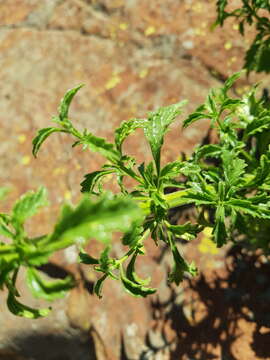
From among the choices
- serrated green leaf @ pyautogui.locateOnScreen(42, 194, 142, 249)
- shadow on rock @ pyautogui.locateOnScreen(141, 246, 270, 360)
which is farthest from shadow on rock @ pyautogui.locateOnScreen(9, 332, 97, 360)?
serrated green leaf @ pyautogui.locateOnScreen(42, 194, 142, 249)

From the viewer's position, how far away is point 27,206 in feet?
3.63

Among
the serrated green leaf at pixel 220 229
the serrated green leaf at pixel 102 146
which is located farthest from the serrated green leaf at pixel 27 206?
the serrated green leaf at pixel 220 229

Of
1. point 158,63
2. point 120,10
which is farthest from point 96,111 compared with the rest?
point 120,10

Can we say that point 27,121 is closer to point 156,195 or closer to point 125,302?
point 125,302

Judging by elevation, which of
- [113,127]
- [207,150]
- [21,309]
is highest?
[113,127]

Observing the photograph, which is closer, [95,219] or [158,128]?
[95,219]

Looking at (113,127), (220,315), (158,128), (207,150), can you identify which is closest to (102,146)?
(158,128)

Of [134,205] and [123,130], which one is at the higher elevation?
[123,130]

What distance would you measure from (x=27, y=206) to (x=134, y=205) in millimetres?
348

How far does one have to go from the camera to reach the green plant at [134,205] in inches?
36.0

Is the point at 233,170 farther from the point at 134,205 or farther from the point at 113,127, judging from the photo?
the point at 113,127

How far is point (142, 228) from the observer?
5.14ft

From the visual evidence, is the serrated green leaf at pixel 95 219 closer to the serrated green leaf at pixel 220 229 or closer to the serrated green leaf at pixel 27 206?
the serrated green leaf at pixel 27 206

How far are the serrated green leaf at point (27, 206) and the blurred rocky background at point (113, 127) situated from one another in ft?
6.53
